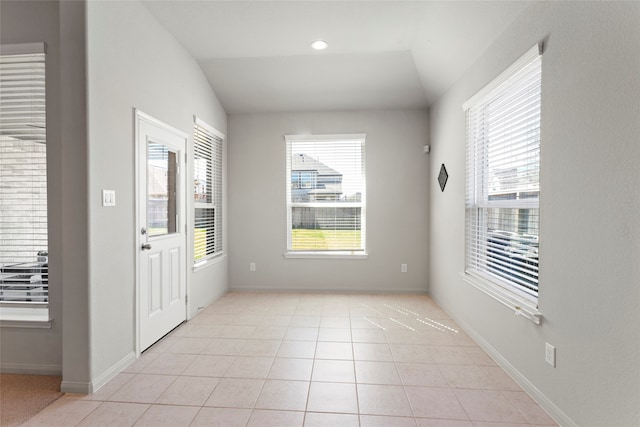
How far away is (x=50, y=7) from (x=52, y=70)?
486 mm

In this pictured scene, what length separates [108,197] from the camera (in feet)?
7.75

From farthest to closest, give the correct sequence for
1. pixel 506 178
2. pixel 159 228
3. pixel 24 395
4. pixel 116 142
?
pixel 159 228 → pixel 506 178 → pixel 116 142 → pixel 24 395

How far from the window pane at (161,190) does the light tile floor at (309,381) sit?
1104mm

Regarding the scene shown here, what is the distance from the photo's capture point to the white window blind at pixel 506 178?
7.37 feet

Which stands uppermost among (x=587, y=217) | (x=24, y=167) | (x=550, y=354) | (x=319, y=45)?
(x=319, y=45)

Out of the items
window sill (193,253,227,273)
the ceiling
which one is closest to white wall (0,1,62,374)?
the ceiling

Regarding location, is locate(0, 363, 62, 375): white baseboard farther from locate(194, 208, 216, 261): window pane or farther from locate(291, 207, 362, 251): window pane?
locate(291, 207, 362, 251): window pane

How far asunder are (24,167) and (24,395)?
5.32 feet

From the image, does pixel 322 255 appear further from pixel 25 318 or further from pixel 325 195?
pixel 25 318

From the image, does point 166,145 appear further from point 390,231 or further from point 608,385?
point 608,385

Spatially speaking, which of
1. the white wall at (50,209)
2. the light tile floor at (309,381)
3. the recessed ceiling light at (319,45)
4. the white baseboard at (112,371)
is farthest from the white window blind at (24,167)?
the recessed ceiling light at (319,45)

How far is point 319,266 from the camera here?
189 inches

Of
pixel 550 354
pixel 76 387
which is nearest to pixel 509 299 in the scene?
pixel 550 354

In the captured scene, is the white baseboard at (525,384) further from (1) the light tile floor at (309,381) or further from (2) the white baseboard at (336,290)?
(2) the white baseboard at (336,290)
